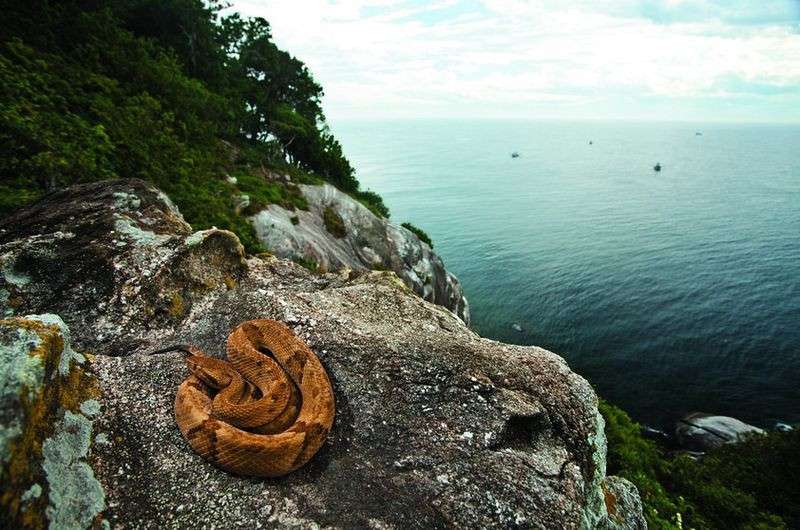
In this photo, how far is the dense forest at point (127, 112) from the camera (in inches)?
517

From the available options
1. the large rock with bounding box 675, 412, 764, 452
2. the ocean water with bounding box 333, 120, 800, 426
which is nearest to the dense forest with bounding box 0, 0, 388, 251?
the ocean water with bounding box 333, 120, 800, 426

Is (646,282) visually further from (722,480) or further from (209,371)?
(209,371)

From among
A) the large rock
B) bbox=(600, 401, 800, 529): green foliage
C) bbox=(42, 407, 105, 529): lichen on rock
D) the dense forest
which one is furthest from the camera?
the large rock

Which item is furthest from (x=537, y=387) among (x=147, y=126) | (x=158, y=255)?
(x=147, y=126)

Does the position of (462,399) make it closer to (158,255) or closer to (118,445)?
(118,445)

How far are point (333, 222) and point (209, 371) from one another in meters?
28.9

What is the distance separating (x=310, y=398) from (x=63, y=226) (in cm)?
800

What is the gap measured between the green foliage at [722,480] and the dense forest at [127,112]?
81.9ft

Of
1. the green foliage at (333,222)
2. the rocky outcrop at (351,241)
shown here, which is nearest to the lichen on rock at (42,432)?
the rocky outcrop at (351,241)

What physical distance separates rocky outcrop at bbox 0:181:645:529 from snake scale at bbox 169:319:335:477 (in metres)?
0.33

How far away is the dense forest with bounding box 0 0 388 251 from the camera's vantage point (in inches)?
517

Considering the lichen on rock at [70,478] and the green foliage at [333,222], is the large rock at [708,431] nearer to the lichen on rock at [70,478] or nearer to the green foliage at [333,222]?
the green foliage at [333,222]

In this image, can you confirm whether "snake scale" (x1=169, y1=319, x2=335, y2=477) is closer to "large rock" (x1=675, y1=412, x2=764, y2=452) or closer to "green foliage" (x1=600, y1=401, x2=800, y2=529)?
"green foliage" (x1=600, y1=401, x2=800, y2=529)

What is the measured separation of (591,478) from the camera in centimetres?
774
